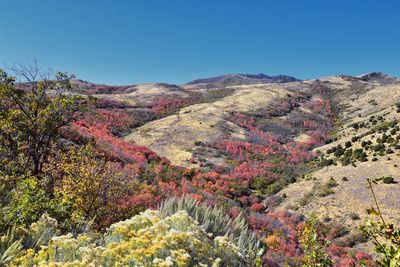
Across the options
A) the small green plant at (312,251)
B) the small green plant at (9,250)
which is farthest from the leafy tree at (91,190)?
the small green plant at (312,251)

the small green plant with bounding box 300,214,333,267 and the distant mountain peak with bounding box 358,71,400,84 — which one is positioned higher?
the distant mountain peak with bounding box 358,71,400,84

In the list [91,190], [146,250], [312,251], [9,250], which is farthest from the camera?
[91,190]

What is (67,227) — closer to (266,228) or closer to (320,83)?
(266,228)

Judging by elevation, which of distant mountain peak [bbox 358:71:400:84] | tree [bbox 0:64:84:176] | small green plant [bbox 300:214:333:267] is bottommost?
small green plant [bbox 300:214:333:267]

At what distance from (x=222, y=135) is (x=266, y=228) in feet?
112

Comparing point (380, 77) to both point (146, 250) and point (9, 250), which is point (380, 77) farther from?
point (9, 250)

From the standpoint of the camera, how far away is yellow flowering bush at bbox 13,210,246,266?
205 inches

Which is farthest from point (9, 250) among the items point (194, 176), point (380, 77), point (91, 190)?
point (380, 77)

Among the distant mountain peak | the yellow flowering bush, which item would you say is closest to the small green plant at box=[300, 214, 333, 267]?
the yellow flowering bush

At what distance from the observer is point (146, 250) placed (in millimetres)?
5203

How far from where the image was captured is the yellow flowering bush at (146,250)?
521 cm

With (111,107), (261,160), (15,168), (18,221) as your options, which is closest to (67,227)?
(18,221)

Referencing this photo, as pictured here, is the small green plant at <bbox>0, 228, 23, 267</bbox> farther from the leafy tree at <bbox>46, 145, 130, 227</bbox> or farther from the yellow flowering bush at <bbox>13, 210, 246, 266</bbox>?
the leafy tree at <bbox>46, 145, 130, 227</bbox>

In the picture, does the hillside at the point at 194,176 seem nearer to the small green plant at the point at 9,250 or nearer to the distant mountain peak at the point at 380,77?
the small green plant at the point at 9,250
